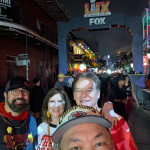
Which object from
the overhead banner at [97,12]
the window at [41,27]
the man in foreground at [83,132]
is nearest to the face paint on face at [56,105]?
the man in foreground at [83,132]

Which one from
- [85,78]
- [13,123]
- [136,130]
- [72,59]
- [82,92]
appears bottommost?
[136,130]

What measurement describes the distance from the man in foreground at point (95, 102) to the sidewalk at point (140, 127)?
338cm

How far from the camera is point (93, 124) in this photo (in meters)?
1.04

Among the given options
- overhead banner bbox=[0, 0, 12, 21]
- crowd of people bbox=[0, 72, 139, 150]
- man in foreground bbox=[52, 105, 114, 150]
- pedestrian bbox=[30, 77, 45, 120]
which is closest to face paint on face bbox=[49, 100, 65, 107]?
crowd of people bbox=[0, 72, 139, 150]

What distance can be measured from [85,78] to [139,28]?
463 inches

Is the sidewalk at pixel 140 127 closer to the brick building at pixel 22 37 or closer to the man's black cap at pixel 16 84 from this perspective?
the man's black cap at pixel 16 84

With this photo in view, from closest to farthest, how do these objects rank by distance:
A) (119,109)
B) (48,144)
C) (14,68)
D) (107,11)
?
(48,144), (119,109), (107,11), (14,68)

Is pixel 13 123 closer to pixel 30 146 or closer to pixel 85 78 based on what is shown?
pixel 30 146

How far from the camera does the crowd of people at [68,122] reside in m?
1.02

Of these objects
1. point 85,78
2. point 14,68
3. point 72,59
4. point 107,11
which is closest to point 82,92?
point 85,78

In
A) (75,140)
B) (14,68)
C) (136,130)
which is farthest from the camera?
(14,68)

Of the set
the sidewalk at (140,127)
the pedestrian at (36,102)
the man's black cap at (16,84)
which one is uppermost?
the man's black cap at (16,84)

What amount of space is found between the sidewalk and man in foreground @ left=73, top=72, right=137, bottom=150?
3.38 m

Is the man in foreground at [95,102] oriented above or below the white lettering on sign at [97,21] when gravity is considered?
below
